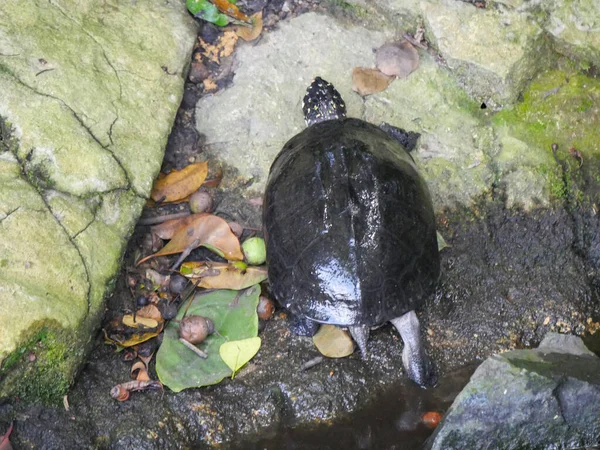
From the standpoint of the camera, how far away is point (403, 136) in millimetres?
4168

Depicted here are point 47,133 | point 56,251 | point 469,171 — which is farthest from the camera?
point 469,171

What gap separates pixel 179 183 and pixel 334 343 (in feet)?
4.23

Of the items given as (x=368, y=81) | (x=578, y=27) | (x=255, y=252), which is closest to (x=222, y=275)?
(x=255, y=252)

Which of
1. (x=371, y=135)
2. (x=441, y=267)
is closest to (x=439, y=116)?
(x=371, y=135)

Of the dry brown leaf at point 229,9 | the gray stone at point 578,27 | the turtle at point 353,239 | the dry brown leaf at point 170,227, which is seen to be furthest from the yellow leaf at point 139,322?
the gray stone at point 578,27

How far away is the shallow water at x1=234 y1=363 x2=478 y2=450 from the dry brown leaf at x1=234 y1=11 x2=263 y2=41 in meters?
2.43

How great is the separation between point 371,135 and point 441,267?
83 cm

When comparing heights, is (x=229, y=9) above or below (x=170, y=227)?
above

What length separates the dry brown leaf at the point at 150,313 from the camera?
3.61m

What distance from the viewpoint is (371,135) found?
3832 millimetres

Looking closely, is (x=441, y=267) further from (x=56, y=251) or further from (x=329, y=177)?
(x=56, y=251)

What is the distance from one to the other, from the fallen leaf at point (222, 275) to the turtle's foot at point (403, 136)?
44.4 inches

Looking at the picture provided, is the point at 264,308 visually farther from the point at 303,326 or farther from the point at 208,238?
the point at 208,238

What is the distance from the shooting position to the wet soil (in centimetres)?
323
